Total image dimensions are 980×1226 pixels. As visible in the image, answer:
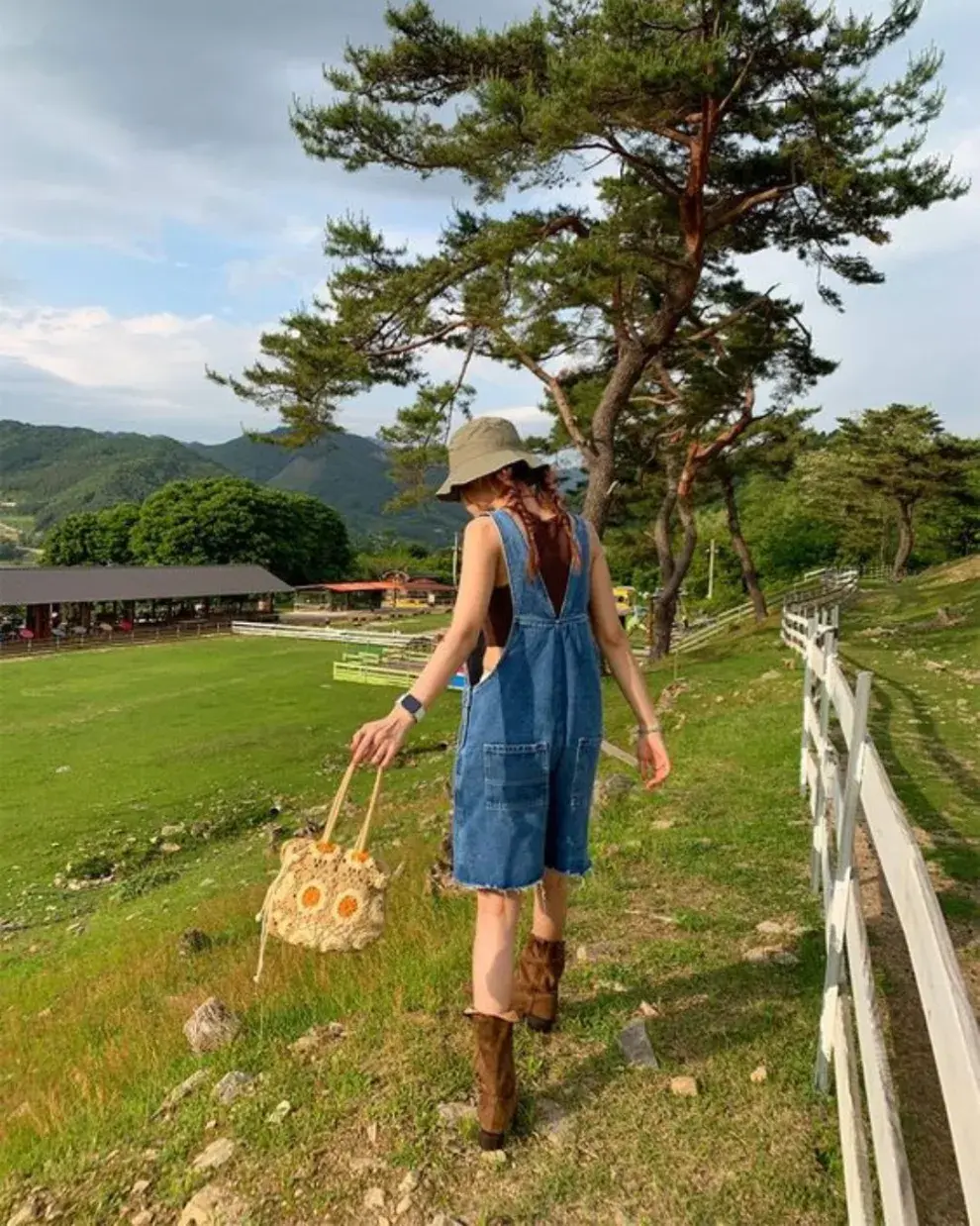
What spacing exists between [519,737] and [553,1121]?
4.44 feet

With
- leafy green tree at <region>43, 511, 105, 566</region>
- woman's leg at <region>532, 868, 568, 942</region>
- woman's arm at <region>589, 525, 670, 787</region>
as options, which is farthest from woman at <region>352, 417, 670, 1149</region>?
leafy green tree at <region>43, 511, 105, 566</region>

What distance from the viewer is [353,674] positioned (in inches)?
1088

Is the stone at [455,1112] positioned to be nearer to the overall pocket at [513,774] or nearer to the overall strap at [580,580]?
the overall pocket at [513,774]

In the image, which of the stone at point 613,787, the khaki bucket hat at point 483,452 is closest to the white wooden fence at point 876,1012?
the khaki bucket hat at point 483,452

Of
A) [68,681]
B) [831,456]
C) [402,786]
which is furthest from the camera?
[831,456]

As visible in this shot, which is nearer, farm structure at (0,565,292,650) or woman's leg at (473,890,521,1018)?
woman's leg at (473,890,521,1018)

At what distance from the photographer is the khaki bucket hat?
301 cm

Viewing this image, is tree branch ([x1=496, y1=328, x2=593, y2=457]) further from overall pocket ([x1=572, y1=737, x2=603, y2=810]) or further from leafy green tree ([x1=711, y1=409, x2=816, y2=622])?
overall pocket ([x1=572, y1=737, x2=603, y2=810])

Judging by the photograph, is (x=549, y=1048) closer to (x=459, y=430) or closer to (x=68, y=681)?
(x=459, y=430)

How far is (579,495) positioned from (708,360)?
4434mm

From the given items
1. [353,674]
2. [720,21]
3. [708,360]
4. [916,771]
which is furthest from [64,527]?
[916,771]

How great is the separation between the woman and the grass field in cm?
36

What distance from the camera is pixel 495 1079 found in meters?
2.82

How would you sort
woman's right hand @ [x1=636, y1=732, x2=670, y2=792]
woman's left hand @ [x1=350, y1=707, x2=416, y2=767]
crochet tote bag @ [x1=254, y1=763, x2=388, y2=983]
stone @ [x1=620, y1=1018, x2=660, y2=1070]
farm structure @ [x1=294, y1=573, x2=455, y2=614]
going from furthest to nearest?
farm structure @ [x1=294, y1=573, x2=455, y2=614]
woman's right hand @ [x1=636, y1=732, x2=670, y2=792]
stone @ [x1=620, y1=1018, x2=660, y2=1070]
crochet tote bag @ [x1=254, y1=763, x2=388, y2=983]
woman's left hand @ [x1=350, y1=707, x2=416, y2=767]
